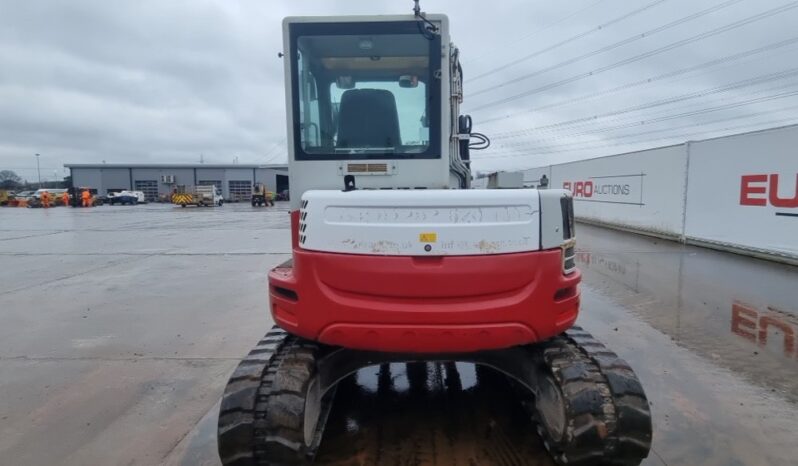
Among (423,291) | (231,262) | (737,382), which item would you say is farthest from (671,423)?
(231,262)

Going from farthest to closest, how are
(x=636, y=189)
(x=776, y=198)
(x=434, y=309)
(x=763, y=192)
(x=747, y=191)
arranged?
(x=636, y=189) < (x=747, y=191) < (x=763, y=192) < (x=776, y=198) < (x=434, y=309)

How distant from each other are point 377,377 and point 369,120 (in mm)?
2294

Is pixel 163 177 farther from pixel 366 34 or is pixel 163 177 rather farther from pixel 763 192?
pixel 366 34

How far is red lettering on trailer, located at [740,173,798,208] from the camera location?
9703 millimetres

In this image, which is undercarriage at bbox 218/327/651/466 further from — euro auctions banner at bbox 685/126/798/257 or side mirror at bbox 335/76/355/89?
euro auctions banner at bbox 685/126/798/257

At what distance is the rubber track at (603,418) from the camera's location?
2645 millimetres

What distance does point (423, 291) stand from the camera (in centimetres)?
263

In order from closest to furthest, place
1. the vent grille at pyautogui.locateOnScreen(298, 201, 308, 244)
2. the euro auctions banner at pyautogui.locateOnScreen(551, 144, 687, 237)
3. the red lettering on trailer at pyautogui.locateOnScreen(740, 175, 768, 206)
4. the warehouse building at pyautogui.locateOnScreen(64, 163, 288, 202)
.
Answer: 1. the vent grille at pyautogui.locateOnScreen(298, 201, 308, 244)
2. the red lettering on trailer at pyautogui.locateOnScreen(740, 175, 768, 206)
3. the euro auctions banner at pyautogui.locateOnScreen(551, 144, 687, 237)
4. the warehouse building at pyautogui.locateOnScreen(64, 163, 288, 202)

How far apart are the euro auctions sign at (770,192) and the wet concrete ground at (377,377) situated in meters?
1.40

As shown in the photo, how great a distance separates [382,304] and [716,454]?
8.04 ft

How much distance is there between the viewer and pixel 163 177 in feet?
237

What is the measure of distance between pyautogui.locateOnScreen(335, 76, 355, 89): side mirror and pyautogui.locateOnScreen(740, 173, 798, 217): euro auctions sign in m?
10.0

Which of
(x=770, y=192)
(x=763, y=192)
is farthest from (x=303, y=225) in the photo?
(x=763, y=192)

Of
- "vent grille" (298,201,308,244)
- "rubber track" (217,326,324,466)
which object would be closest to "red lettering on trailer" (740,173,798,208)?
"vent grille" (298,201,308,244)
